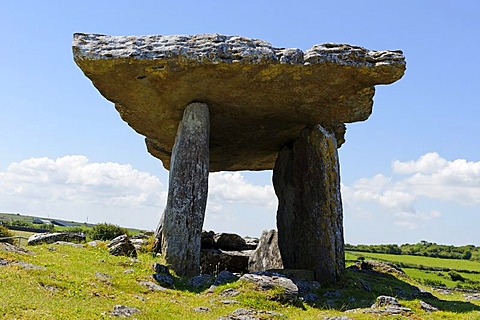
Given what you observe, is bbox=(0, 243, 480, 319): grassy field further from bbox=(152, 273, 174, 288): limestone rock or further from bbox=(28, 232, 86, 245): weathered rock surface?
bbox=(28, 232, 86, 245): weathered rock surface

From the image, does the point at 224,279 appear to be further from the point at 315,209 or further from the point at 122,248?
the point at 315,209

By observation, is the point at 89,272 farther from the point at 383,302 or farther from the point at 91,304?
the point at 383,302

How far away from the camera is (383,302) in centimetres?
1173

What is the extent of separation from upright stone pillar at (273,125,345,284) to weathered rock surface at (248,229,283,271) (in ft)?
2.39

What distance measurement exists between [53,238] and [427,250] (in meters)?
44.8

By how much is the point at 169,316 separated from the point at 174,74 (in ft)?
25.0

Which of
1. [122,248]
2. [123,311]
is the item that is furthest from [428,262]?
[123,311]

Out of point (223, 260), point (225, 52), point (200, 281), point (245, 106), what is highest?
point (225, 52)

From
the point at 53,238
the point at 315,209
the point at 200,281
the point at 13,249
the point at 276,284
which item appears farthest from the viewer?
the point at 53,238

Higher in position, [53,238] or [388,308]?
[53,238]

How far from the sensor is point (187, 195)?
15.6 m

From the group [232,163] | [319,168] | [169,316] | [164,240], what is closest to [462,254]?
[232,163]

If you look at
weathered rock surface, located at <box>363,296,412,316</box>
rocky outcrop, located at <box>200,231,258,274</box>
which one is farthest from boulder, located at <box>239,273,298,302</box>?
rocky outcrop, located at <box>200,231,258,274</box>

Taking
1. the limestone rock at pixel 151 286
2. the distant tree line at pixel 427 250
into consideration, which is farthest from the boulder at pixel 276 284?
the distant tree line at pixel 427 250
